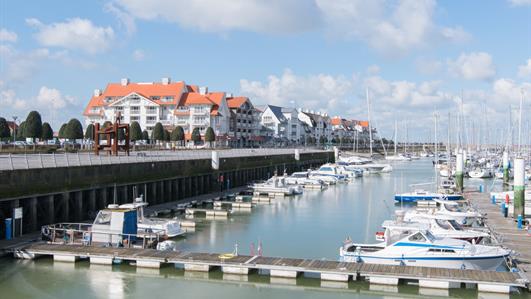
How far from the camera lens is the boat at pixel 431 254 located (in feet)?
83.1

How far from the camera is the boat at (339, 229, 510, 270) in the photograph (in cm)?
2533

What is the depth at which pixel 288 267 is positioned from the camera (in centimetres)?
2422

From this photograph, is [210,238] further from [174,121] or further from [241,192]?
[174,121]

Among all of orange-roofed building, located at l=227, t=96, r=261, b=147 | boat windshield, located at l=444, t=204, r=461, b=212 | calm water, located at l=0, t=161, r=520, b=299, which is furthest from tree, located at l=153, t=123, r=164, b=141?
boat windshield, located at l=444, t=204, r=461, b=212

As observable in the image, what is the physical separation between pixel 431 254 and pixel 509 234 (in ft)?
32.8

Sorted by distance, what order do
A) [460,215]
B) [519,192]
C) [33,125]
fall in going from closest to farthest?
1. [519,192]
2. [460,215]
3. [33,125]

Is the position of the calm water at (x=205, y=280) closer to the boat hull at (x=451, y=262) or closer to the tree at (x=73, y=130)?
the boat hull at (x=451, y=262)

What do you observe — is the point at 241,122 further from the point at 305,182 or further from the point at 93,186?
the point at 93,186

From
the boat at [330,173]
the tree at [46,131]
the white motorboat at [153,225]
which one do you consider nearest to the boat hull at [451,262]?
the white motorboat at [153,225]

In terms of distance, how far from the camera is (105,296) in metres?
23.4

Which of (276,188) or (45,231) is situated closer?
(45,231)

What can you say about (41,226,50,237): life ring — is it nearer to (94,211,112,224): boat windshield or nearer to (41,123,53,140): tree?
(94,211,112,224): boat windshield

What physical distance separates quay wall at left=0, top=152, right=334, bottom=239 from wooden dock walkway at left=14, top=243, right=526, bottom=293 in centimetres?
498

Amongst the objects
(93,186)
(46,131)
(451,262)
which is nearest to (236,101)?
(46,131)
